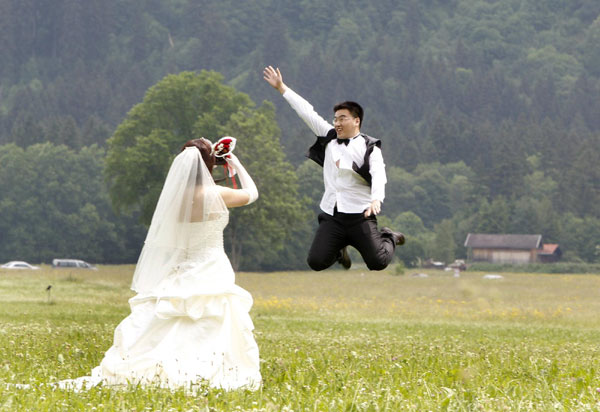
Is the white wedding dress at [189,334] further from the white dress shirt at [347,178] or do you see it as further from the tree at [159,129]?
the tree at [159,129]

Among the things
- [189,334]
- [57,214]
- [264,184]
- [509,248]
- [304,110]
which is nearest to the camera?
[189,334]

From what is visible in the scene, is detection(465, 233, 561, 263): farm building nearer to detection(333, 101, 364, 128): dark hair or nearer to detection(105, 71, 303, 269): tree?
detection(105, 71, 303, 269): tree

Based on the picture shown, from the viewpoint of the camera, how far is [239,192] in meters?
9.94

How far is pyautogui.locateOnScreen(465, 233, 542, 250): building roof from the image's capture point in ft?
406

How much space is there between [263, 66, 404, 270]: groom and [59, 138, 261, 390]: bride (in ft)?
5.15

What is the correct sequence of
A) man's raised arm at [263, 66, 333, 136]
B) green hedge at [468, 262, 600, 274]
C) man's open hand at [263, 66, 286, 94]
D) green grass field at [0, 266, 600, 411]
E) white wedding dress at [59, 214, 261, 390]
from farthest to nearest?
green hedge at [468, 262, 600, 274], man's open hand at [263, 66, 286, 94], man's raised arm at [263, 66, 333, 136], white wedding dress at [59, 214, 261, 390], green grass field at [0, 266, 600, 411]

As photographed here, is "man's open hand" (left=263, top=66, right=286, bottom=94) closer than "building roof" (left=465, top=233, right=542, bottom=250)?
Yes

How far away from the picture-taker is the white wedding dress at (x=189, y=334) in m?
8.81

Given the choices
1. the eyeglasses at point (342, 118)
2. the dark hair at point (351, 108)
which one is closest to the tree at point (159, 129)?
the dark hair at point (351, 108)

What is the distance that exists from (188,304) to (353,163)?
10.2ft

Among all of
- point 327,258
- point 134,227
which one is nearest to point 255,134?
point 134,227

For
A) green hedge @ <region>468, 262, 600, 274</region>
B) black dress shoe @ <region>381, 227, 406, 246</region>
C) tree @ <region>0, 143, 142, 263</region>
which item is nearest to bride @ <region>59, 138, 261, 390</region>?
black dress shoe @ <region>381, 227, 406, 246</region>

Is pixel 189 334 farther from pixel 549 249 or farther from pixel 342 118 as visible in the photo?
pixel 549 249

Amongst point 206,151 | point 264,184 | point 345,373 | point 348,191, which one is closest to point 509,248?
point 264,184
